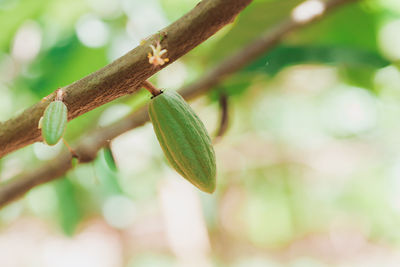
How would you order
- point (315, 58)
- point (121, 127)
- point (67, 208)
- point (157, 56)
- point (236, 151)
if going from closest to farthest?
point (157, 56) → point (121, 127) → point (315, 58) → point (67, 208) → point (236, 151)

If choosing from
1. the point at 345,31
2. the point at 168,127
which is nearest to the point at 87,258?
the point at 345,31

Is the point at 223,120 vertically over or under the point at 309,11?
under

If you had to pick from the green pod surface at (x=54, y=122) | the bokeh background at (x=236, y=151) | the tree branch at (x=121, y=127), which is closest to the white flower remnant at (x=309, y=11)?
the tree branch at (x=121, y=127)

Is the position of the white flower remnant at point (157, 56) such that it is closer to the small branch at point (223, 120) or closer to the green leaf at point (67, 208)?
the small branch at point (223, 120)

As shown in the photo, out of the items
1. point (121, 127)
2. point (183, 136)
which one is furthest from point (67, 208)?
point (183, 136)

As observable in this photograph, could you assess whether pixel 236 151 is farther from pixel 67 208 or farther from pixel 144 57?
pixel 144 57

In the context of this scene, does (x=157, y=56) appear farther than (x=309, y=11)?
No

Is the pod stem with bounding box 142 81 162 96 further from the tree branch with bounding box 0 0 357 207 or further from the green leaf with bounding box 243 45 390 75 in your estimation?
the green leaf with bounding box 243 45 390 75
